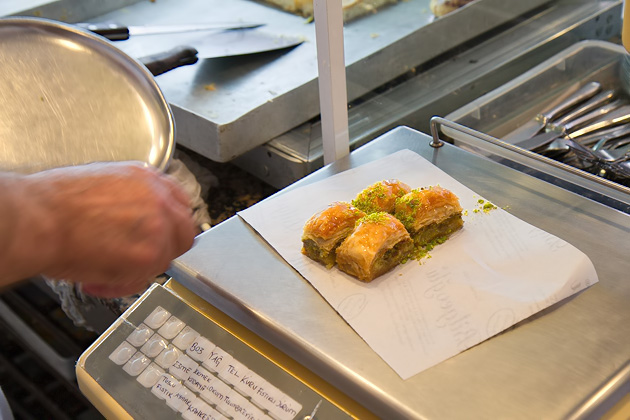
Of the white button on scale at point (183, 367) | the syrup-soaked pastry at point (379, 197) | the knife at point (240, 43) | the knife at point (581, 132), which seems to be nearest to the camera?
the white button on scale at point (183, 367)

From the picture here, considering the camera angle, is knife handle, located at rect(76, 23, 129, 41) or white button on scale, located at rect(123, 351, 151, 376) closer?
white button on scale, located at rect(123, 351, 151, 376)

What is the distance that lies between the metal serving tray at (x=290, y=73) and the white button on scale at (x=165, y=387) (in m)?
0.59

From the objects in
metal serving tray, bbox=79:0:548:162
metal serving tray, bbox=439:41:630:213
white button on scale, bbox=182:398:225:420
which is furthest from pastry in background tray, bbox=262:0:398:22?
white button on scale, bbox=182:398:225:420

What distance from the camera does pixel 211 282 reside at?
0.87 metres

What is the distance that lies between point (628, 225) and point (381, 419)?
0.47 meters

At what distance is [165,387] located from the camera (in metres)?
0.79

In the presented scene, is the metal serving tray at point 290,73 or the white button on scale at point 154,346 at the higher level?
the metal serving tray at point 290,73

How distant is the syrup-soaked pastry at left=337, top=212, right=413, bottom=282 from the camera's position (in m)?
0.81

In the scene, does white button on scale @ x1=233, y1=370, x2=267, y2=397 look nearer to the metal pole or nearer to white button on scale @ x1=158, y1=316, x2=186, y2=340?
white button on scale @ x1=158, y1=316, x2=186, y2=340

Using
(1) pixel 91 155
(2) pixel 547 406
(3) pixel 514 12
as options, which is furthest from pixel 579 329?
(3) pixel 514 12

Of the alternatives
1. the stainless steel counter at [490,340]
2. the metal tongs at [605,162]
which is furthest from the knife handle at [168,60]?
the metal tongs at [605,162]

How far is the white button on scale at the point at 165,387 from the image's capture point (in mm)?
779

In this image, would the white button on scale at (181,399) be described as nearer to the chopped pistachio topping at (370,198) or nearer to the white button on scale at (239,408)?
the white button on scale at (239,408)

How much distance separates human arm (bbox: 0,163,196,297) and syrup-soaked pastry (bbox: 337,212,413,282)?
0.30 meters
